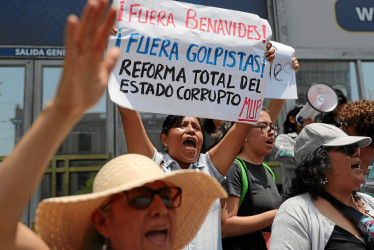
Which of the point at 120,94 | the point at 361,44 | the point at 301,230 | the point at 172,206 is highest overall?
the point at 361,44

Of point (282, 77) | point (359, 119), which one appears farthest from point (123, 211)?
point (359, 119)

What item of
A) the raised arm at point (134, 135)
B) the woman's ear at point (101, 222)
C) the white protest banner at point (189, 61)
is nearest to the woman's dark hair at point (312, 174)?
the white protest banner at point (189, 61)

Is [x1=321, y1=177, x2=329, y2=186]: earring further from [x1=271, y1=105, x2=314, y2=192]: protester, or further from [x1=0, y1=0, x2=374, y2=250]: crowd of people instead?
[x1=271, y1=105, x2=314, y2=192]: protester

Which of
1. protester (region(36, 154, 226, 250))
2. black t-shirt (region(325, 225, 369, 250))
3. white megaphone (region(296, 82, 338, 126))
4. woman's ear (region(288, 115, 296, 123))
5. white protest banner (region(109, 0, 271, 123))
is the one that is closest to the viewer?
protester (region(36, 154, 226, 250))

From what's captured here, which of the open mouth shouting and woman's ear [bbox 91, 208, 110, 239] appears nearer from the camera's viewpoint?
woman's ear [bbox 91, 208, 110, 239]

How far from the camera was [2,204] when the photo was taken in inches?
41.6

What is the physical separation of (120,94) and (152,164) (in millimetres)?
1090

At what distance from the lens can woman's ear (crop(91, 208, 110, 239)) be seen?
151 cm

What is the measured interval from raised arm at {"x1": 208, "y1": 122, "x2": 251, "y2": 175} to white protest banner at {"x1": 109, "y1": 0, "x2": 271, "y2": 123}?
142 mm

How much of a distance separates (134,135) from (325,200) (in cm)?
107

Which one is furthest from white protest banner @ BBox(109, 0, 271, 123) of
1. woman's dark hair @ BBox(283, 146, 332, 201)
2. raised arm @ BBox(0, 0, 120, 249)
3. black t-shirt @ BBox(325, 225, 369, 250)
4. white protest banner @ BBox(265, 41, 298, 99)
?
raised arm @ BBox(0, 0, 120, 249)

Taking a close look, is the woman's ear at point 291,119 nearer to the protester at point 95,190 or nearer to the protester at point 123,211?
the protester at point 95,190

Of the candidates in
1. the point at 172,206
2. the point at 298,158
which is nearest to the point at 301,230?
the point at 298,158

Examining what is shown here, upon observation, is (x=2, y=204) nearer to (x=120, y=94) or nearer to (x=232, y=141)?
(x=120, y=94)
